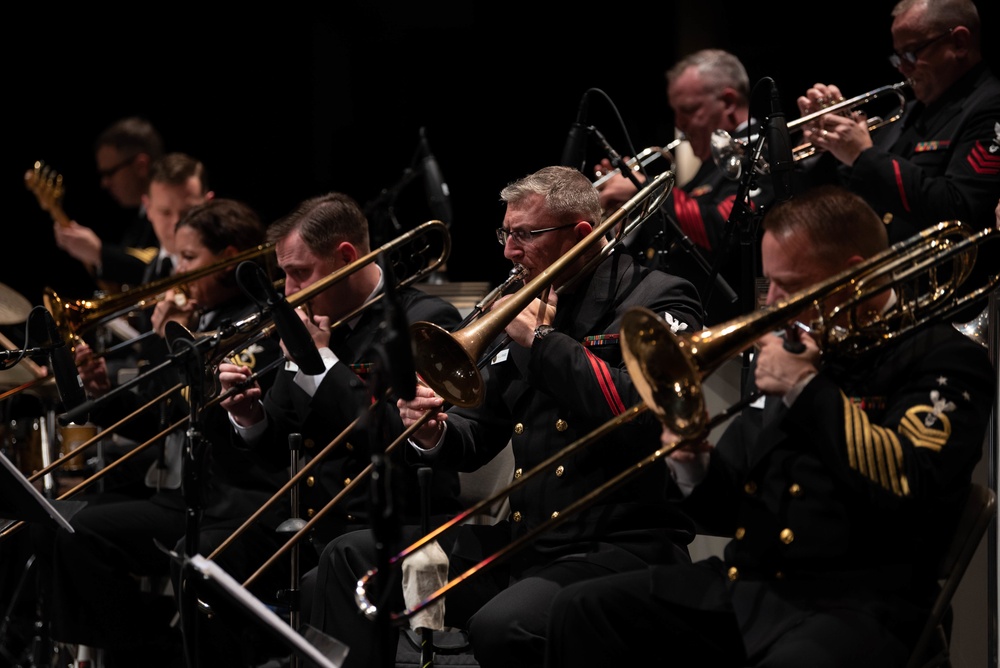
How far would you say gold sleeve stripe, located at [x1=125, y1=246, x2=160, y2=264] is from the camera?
643 centimetres

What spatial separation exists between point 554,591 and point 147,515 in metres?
2.09

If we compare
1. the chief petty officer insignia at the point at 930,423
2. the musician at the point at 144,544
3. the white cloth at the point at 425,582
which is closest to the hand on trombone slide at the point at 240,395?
the musician at the point at 144,544

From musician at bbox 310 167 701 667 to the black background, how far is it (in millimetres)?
2139

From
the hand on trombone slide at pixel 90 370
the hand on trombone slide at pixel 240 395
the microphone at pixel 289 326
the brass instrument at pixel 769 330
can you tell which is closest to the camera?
the brass instrument at pixel 769 330

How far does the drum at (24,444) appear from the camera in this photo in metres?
5.11

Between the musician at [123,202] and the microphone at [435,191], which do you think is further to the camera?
the musician at [123,202]

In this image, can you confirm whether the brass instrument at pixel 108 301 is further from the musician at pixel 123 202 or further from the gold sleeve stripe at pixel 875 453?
the gold sleeve stripe at pixel 875 453

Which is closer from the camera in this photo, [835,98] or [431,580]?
[431,580]

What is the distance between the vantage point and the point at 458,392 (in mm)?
3047

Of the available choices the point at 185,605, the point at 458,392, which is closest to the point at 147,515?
the point at 185,605

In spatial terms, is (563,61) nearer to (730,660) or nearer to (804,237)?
(804,237)

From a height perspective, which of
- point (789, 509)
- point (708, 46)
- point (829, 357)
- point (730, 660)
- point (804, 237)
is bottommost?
point (730, 660)

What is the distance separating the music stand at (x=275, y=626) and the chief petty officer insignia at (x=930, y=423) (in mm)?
1256

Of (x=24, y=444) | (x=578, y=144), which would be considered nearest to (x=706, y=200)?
(x=578, y=144)
